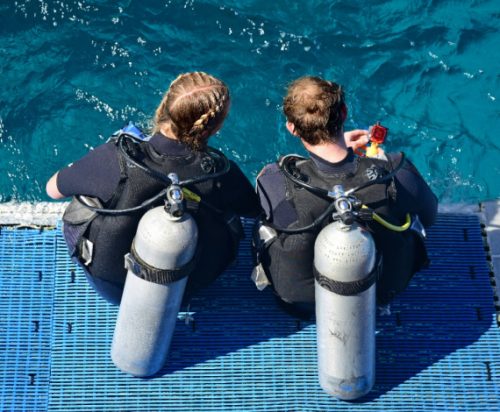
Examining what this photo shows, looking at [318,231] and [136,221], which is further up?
[318,231]

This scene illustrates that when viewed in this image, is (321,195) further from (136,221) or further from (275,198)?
(136,221)

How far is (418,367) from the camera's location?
5.23 meters

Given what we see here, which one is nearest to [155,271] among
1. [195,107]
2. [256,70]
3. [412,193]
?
[195,107]

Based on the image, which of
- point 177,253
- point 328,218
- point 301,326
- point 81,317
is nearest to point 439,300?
point 301,326

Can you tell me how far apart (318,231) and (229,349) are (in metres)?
1.26

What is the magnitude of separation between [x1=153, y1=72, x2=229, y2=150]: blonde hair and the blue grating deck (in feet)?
4.65

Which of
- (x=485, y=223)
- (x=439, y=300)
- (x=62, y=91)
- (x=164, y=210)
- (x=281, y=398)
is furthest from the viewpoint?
(x=62, y=91)

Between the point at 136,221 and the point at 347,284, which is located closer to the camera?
the point at 347,284

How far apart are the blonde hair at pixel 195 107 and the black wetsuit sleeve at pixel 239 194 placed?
0.32 meters

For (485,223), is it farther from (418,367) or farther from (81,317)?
(81,317)

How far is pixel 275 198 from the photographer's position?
458 centimetres

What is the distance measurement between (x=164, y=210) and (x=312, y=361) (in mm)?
1698

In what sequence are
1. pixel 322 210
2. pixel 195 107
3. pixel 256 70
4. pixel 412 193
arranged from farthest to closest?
pixel 256 70 → pixel 412 193 → pixel 322 210 → pixel 195 107

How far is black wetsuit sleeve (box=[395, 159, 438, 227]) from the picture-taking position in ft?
14.7
